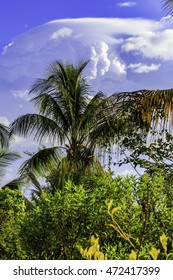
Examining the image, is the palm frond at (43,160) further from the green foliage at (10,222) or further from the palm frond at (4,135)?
the green foliage at (10,222)

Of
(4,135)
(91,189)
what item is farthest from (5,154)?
(91,189)

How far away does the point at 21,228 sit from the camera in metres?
6.27

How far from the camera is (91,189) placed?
9672 mm

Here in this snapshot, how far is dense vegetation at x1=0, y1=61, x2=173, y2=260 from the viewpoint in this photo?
17.7ft

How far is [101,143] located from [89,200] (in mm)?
4798

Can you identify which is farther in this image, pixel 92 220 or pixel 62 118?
pixel 62 118

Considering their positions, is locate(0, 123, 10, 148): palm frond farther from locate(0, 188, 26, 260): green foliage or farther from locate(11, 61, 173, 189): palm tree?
locate(0, 188, 26, 260): green foliage

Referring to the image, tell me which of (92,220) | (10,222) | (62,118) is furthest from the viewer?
(62,118)

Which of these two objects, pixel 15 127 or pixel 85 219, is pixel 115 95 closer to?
pixel 85 219

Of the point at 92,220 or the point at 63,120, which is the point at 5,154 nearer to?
the point at 63,120

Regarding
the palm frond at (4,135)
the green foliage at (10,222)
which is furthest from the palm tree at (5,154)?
the green foliage at (10,222)

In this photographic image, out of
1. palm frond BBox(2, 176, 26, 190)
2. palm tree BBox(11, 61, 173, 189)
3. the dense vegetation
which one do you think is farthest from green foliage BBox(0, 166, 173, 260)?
palm frond BBox(2, 176, 26, 190)
